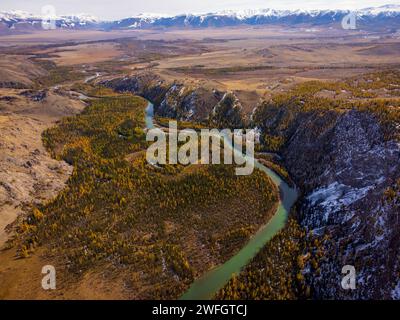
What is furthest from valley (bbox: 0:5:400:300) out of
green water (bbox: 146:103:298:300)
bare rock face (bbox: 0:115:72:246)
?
bare rock face (bbox: 0:115:72:246)

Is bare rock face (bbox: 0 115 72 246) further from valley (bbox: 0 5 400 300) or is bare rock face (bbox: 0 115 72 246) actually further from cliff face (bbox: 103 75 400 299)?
cliff face (bbox: 103 75 400 299)

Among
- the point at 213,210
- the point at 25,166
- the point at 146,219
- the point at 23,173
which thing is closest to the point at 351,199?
the point at 213,210

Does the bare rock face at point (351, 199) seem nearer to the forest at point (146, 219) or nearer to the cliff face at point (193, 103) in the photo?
the forest at point (146, 219)

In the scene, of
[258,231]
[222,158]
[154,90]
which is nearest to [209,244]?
[258,231]

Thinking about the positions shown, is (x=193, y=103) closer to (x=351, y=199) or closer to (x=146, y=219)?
(x=146, y=219)

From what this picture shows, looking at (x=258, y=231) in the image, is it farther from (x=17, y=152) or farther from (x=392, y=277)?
(x=17, y=152)
